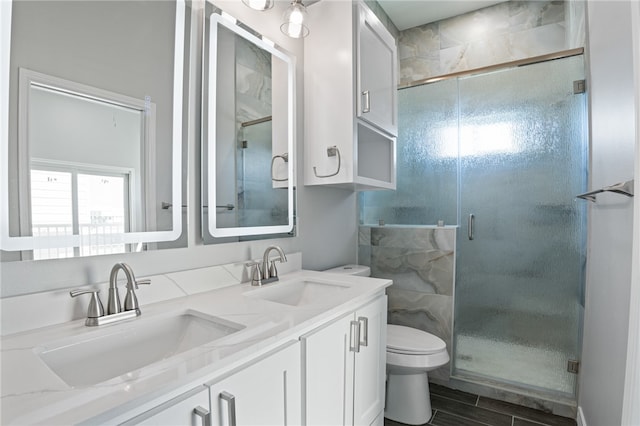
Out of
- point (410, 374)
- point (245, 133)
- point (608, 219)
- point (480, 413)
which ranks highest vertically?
point (245, 133)

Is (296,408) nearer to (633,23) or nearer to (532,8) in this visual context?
(633,23)

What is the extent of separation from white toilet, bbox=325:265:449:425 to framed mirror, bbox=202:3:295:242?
36.0 inches

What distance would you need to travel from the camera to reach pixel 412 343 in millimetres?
1831

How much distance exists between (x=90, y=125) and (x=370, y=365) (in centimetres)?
139

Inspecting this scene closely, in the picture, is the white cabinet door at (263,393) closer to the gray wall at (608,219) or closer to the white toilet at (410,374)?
the white toilet at (410,374)

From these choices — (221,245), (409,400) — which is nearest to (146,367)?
(221,245)

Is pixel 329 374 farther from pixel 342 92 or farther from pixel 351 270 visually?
pixel 342 92

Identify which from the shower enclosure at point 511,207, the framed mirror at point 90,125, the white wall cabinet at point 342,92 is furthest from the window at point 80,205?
the shower enclosure at point 511,207

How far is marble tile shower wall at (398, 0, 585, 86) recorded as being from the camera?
2402 mm

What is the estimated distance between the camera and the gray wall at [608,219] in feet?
3.52

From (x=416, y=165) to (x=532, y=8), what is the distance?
4.94 ft

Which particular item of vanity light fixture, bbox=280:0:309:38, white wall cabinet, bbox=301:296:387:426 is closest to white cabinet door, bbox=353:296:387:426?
white wall cabinet, bbox=301:296:387:426

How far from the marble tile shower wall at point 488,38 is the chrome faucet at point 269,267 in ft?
5.64

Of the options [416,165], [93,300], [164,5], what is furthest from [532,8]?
[93,300]
